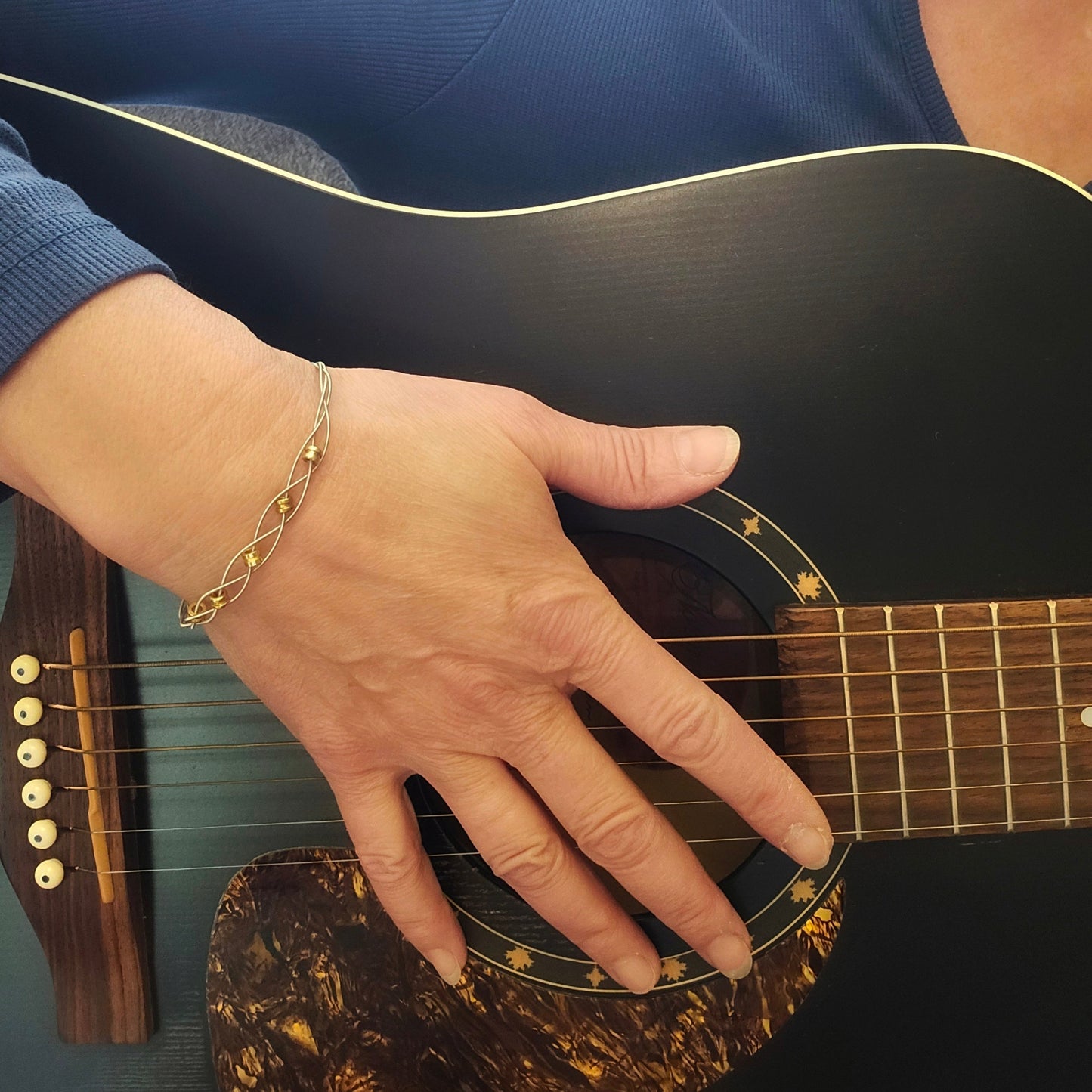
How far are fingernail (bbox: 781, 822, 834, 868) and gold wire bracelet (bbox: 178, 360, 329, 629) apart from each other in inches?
18.4

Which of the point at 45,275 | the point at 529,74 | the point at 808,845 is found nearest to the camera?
the point at 45,275

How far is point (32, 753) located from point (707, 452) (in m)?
0.67

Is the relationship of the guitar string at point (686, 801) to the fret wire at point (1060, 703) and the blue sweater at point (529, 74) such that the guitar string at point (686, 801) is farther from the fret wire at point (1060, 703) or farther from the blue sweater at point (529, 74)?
the blue sweater at point (529, 74)

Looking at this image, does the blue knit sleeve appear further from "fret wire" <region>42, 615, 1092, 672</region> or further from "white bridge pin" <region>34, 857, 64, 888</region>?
"white bridge pin" <region>34, 857, 64, 888</region>

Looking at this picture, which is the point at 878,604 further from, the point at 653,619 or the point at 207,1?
the point at 207,1

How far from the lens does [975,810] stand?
0.73 metres

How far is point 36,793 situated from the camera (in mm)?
752

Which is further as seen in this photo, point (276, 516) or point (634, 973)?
point (634, 973)

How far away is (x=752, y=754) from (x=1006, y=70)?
73 cm

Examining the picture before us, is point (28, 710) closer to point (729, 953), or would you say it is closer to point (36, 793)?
point (36, 793)

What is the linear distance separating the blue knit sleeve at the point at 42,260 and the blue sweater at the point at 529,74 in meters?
0.23

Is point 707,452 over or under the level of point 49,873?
over

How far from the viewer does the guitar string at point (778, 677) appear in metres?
0.71

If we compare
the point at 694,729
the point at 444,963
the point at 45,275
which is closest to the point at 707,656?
the point at 694,729
